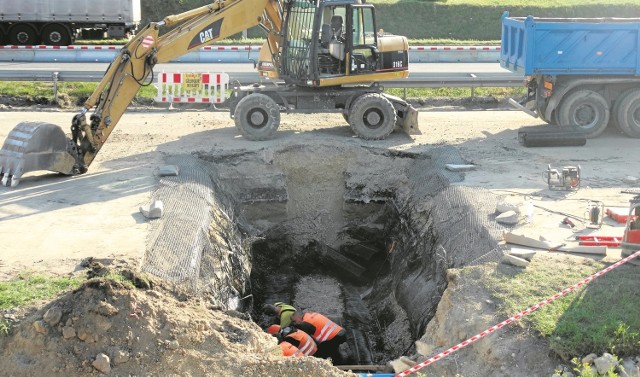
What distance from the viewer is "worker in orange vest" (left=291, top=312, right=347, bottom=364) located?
1202 cm

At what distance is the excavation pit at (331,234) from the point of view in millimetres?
12875

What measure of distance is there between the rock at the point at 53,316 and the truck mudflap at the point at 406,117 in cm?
1116

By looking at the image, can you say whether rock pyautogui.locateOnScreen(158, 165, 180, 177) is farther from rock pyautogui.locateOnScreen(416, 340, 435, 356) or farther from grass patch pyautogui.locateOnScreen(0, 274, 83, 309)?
Result: rock pyautogui.locateOnScreen(416, 340, 435, 356)

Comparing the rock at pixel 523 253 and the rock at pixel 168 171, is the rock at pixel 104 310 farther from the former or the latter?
the rock at pixel 168 171

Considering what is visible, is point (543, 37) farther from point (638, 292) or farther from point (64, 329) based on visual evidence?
point (64, 329)

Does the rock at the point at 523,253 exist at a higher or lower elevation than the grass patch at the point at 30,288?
higher

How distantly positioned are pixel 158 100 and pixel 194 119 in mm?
2076

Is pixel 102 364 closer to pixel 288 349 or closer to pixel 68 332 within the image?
pixel 68 332

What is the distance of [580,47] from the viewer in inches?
744

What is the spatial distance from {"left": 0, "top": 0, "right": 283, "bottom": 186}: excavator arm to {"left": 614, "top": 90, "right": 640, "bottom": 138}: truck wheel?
866cm

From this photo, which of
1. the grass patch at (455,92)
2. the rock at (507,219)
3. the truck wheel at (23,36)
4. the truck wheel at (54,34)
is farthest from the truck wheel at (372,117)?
the truck wheel at (23,36)

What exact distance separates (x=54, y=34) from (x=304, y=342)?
85.4 ft

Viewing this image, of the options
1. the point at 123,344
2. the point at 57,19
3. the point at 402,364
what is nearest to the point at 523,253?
the point at 402,364

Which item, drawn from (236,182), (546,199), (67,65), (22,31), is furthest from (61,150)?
(22,31)
